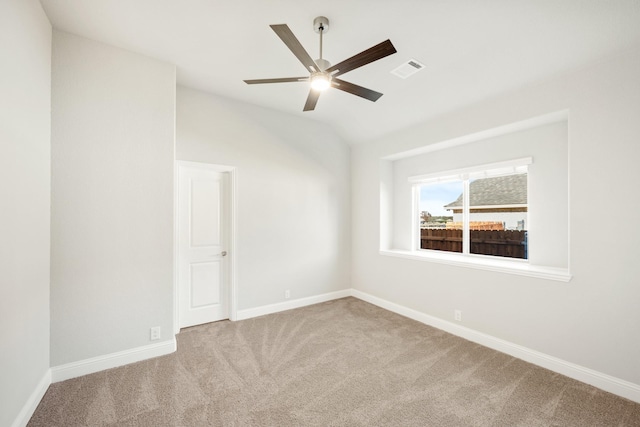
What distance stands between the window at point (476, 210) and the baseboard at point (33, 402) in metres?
4.59

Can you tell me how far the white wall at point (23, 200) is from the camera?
5.57ft

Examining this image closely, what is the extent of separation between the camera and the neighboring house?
135 inches

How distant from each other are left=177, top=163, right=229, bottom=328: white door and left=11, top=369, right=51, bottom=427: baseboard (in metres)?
1.35

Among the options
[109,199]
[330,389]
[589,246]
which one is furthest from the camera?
[109,199]

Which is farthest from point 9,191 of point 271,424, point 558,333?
point 558,333

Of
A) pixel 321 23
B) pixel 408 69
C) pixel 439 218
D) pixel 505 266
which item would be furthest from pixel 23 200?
pixel 439 218

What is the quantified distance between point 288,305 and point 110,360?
2253mm

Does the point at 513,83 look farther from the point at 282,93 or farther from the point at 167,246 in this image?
the point at 167,246

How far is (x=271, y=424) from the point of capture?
→ 6.40 ft

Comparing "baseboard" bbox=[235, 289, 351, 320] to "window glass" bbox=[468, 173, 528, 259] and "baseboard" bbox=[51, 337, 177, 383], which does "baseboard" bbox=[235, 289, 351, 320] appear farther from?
"window glass" bbox=[468, 173, 528, 259]

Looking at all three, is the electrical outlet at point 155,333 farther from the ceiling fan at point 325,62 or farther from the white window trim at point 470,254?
the white window trim at point 470,254

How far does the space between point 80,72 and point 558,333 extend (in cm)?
510

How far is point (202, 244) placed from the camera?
3775 mm

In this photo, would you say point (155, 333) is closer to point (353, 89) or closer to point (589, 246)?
point (353, 89)
